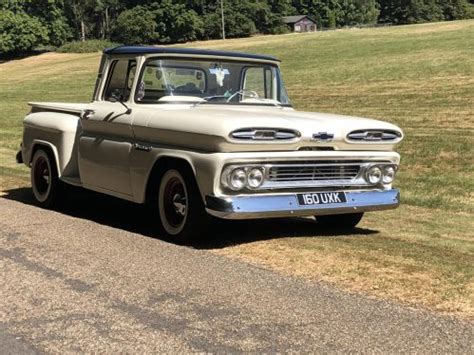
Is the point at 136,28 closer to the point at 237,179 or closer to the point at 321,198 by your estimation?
the point at 321,198

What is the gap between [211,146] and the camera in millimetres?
5902

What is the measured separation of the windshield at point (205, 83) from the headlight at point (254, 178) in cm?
150

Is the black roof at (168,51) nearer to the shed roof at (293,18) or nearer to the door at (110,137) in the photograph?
the door at (110,137)

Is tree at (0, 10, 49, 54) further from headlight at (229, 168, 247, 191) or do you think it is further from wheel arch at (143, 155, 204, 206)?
headlight at (229, 168, 247, 191)

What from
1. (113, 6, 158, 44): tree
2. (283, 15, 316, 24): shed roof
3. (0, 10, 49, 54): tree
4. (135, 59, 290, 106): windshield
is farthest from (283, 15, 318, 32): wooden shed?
(135, 59, 290, 106): windshield

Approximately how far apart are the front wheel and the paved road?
194 mm

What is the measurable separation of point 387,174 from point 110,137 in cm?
292

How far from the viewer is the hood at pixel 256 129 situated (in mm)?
5832

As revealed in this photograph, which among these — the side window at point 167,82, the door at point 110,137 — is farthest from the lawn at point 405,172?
the side window at point 167,82

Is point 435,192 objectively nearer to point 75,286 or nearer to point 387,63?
point 75,286

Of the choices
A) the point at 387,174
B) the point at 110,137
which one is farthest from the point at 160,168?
the point at 387,174

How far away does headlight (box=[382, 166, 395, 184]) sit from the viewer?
6.75 meters

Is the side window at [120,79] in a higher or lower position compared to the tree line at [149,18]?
higher

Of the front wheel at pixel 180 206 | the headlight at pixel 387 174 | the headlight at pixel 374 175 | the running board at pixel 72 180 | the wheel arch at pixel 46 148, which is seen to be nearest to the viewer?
the front wheel at pixel 180 206
